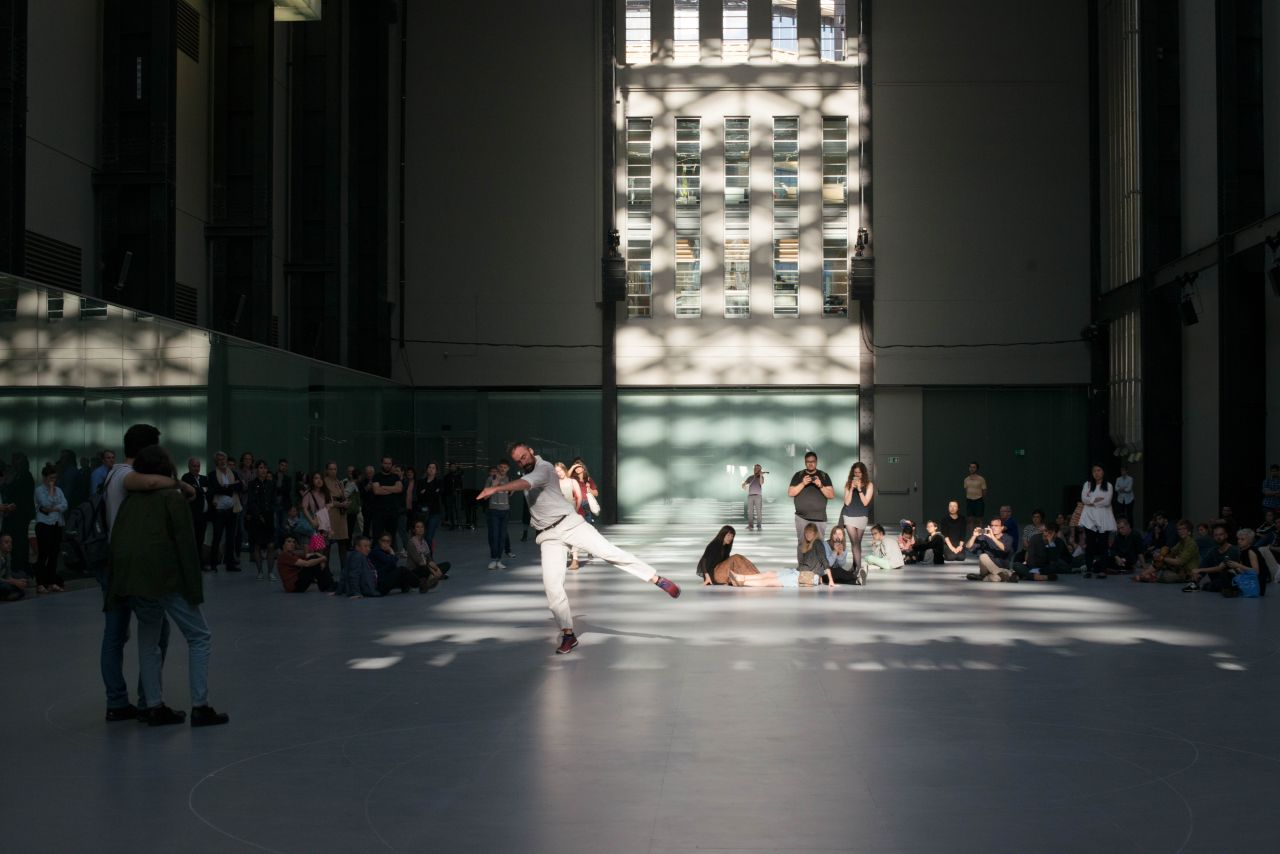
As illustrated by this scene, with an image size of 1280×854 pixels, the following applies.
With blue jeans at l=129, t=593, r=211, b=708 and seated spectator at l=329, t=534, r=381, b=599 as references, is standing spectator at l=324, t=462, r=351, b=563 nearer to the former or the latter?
seated spectator at l=329, t=534, r=381, b=599

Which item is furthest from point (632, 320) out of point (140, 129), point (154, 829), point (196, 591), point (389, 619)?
point (154, 829)

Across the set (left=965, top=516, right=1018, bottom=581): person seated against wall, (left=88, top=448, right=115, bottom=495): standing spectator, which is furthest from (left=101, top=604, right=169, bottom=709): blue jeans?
(left=965, top=516, right=1018, bottom=581): person seated against wall

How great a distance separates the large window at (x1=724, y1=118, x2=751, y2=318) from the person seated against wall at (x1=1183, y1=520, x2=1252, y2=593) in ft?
71.9

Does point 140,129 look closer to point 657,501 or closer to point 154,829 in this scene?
point 657,501

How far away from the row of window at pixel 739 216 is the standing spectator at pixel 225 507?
1963 centimetres

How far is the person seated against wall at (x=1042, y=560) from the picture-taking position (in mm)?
20828

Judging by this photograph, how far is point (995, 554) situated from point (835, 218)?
797 inches

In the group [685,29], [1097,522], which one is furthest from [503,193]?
[1097,522]

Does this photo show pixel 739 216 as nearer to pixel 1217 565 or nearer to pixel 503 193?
pixel 503 193

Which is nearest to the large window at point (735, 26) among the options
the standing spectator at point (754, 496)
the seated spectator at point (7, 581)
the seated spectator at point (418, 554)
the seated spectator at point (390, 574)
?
the standing spectator at point (754, 496)

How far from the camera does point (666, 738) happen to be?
8.27 m

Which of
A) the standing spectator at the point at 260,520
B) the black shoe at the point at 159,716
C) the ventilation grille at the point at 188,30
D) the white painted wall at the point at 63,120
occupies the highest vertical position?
the ventilation grille at the point at 188,30

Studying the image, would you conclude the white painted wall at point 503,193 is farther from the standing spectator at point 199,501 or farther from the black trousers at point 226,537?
the standing spectator at point 199,501

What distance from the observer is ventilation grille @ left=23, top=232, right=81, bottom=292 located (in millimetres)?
22516
